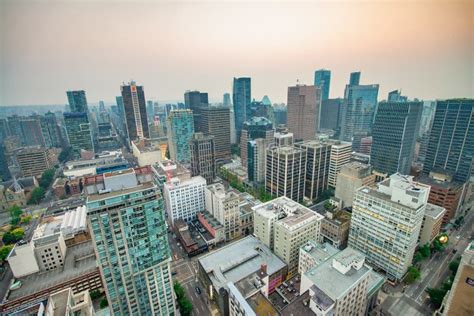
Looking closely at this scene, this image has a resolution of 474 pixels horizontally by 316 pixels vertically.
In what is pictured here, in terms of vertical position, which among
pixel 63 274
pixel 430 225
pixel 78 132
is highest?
pixel 78 132

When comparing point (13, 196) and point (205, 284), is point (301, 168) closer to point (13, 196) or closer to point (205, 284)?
point (205, 284)

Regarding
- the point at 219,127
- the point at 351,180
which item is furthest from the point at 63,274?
the point at 219,127

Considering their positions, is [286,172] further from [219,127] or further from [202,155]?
[219,127]

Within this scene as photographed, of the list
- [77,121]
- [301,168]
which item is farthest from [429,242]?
[77,121]

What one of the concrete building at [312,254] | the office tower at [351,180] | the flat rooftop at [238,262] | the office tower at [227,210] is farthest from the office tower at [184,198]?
the office tower at [351,180]

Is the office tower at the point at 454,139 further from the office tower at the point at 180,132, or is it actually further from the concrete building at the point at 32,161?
the concrete building at the point at 32,161

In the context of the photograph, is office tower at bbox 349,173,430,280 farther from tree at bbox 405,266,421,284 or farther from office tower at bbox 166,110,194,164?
office tower at bbox 166,110,194,164
